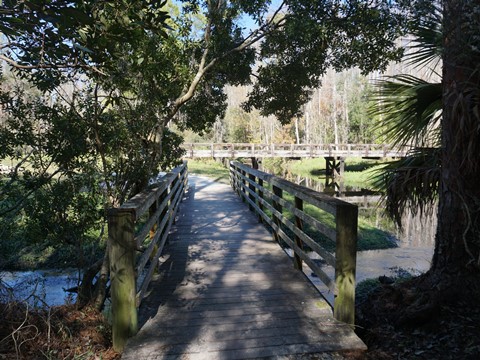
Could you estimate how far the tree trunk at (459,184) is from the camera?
3.35 m

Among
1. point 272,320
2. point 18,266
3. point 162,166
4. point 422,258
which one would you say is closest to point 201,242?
point 162,166

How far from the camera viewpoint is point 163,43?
519 centimetres

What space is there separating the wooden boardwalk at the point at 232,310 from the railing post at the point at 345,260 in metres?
0.15

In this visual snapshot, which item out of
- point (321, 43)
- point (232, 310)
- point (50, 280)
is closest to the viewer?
point (232, 310)

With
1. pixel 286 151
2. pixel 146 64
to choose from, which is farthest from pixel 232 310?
pixel 286 151

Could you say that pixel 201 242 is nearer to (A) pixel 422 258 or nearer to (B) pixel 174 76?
(B) pixel 174 76

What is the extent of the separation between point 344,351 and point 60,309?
294 centimetres

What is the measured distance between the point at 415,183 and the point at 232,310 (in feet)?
8.26

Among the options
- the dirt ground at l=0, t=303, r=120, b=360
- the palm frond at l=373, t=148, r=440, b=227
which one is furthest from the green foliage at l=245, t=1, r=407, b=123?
the dirt ground at l=0, t=303, r=120, b=360

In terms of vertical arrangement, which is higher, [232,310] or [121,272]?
[121,272]

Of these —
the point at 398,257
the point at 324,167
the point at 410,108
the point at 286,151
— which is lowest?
the point at 398,257

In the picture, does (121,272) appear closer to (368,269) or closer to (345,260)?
(345,260)

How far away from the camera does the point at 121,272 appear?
9.73ft

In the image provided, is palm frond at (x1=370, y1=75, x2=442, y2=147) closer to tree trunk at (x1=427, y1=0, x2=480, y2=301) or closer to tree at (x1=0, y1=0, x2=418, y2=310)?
tree trunk at (x1=427, y1=0, x2=480, y2=301)
